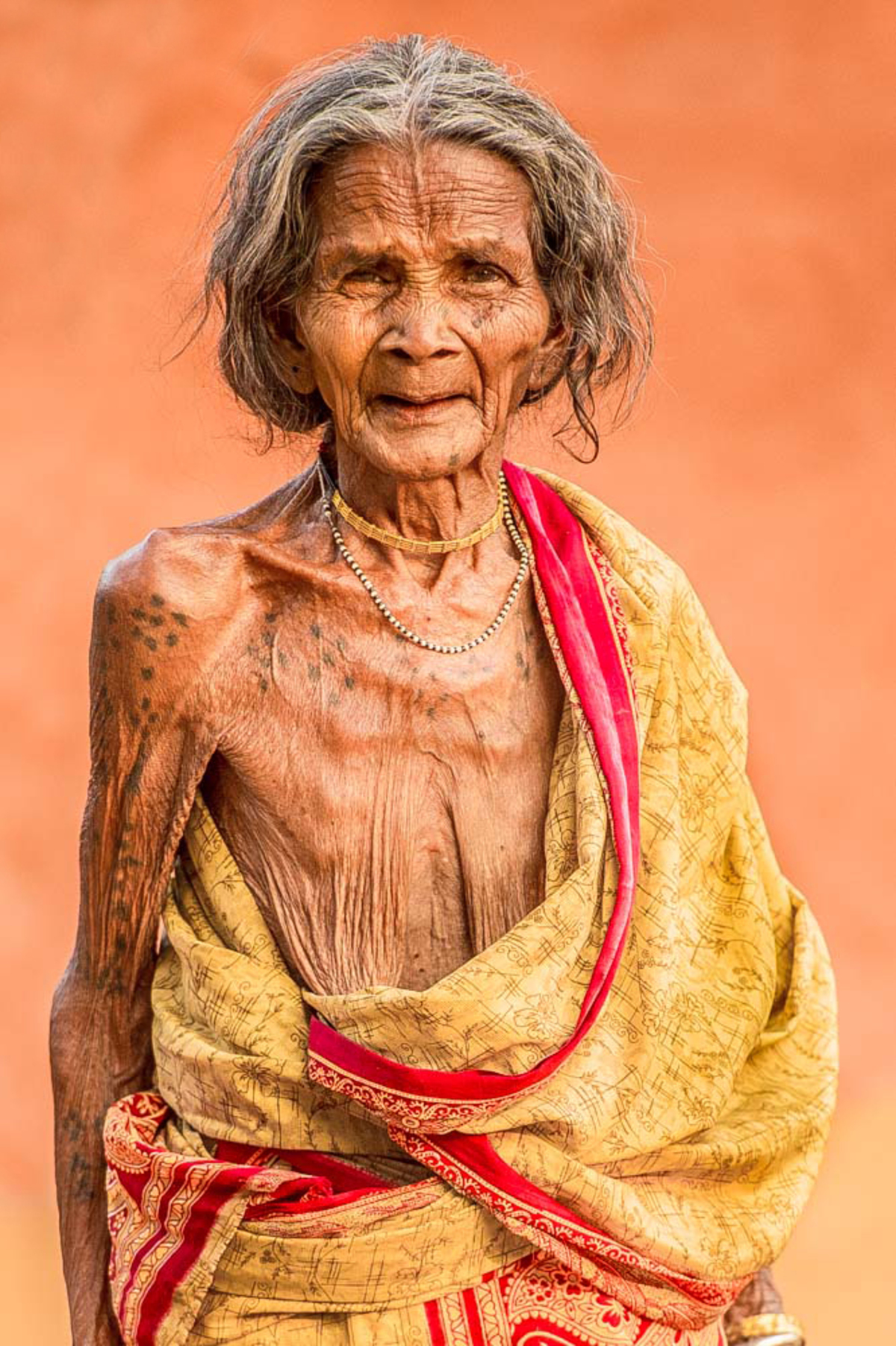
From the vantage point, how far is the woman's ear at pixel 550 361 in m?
2.01

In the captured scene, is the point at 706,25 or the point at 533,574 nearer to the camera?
the point at 533,574

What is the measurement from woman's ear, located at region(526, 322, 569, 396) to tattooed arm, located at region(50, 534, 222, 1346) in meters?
0.37

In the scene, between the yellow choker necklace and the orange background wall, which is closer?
the yellow choker necklace

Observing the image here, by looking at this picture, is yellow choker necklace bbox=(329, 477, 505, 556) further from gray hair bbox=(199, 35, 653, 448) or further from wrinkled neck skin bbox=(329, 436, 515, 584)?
gray hair bbox=(199, 35, 653, 448)

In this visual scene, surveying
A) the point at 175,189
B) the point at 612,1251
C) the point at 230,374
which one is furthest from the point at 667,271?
the point at 612,1251

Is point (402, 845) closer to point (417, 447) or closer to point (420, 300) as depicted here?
point (417, 447)

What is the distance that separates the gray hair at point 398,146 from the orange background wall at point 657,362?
6.03 ft

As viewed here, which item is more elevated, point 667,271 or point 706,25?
point 706,25

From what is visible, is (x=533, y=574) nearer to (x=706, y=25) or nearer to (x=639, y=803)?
(x=639, y=803)

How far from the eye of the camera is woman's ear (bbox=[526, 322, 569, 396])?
201cm

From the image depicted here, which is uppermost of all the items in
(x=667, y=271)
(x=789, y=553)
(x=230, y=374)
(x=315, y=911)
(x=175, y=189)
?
(x=175, y=189)

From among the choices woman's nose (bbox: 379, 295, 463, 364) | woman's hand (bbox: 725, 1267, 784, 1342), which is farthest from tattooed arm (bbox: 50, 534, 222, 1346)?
woman's hand (bbox: 725, 1267, 784, 1342)

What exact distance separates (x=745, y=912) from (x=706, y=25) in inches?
87.1

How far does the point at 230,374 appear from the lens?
6.66 feet
